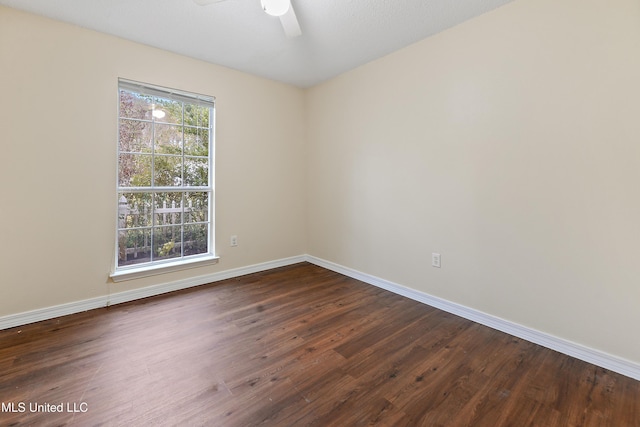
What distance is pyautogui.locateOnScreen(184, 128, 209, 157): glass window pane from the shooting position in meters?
3.05

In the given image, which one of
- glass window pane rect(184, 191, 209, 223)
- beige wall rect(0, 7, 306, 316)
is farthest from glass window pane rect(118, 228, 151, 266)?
glass window pane rect(184, 191, 209, 223)

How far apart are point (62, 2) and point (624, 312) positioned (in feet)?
14.3

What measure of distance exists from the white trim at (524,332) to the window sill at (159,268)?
188 centimetres

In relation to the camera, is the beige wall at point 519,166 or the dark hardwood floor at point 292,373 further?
the beige wall at point 519,166

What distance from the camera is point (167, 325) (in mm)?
2211

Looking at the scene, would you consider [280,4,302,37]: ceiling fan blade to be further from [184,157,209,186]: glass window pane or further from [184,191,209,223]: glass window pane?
[184,191,209,223]: glass window pane

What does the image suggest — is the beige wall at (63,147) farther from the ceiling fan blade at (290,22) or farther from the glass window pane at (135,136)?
the ceiling fan blade at (290,22)

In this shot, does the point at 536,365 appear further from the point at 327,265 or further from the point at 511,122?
the point at 327,265

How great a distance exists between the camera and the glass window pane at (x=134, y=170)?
2682mm

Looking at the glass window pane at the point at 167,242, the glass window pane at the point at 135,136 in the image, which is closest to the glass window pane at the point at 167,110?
the glass window pane at the point at 135,136

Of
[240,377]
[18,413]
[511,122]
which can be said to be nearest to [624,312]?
[511,122]

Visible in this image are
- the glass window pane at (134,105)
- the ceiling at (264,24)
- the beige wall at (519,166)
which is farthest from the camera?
the glass window pane at (134,105)

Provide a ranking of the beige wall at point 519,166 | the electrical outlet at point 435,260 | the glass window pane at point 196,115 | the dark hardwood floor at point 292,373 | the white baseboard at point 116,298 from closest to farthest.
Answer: the dark hardwood floor at point 292,373 → the beige wall at point 519,166 → the white baseboard at point 116,298 → the electrical outlet at point 435,260 → the glass window pane at point 196,115

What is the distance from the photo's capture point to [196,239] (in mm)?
3193
